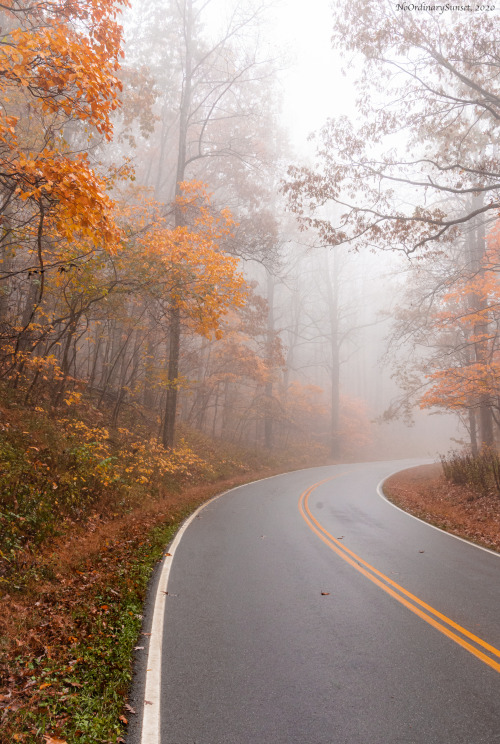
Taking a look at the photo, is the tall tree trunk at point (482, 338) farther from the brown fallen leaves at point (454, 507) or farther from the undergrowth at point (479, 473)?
the brown fallen leaves at point (454, 507)

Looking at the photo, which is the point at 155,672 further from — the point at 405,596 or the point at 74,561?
the point at 405,596

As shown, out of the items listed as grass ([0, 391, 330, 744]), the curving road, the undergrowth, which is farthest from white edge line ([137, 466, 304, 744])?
the undergrowth

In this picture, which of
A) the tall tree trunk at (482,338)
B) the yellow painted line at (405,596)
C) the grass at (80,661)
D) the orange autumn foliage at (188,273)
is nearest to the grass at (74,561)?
the grass at (80,661)

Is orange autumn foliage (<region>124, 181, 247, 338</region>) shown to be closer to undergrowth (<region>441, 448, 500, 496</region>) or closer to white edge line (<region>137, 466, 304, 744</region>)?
white edge line (<region>137, 466, 304, 744</region>)

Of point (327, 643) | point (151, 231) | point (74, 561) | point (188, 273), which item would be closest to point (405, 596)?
point (327, 643)

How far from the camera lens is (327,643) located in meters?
4.28

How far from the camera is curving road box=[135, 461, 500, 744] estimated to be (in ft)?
10.1

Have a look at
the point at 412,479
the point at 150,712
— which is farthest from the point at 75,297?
the point at 412,479

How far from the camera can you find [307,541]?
8375 millimetres

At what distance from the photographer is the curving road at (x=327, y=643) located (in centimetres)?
308

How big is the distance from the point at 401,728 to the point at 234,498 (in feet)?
34.5

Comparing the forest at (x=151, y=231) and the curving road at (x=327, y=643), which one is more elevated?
the forest at (x=151, y=231)

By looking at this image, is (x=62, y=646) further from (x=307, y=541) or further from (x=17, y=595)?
(x=307, y=541)

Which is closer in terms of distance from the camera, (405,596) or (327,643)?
(327,643)
